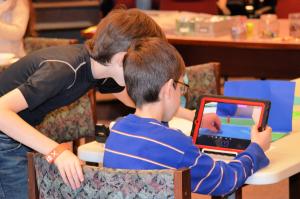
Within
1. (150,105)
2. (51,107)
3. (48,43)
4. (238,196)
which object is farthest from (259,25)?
(150,105)

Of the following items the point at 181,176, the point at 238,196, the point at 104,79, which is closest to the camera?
the point at 181,176

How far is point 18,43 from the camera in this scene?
4840 millimetres

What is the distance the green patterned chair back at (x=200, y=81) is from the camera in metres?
3.54

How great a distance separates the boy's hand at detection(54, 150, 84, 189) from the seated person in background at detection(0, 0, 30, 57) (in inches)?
111

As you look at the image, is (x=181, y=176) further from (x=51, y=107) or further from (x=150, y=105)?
(x=51, y=107)

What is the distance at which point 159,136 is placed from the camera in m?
2.07

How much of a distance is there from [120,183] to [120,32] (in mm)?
727

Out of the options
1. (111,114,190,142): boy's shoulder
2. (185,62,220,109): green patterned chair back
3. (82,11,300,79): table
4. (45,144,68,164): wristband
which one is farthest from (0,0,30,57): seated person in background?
(111,114,190,142): boy's shoulder

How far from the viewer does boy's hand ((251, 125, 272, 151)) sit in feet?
7.68

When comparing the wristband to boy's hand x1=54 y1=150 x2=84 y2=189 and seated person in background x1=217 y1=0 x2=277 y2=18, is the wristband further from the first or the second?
seated person in background x1=217 y1=0 x2=277 y2=18

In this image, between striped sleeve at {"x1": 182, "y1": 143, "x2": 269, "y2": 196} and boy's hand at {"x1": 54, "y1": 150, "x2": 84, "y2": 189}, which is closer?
boy's hand at {"x1": 54, "y1": 150, "x2": 84, "y2": 189}

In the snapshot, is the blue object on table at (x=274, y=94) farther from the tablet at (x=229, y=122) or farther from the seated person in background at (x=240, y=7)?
the seated person in background at (x=240, y=7)

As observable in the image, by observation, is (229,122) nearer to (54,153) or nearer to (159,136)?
(159,136)

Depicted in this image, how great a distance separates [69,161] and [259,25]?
352cm
